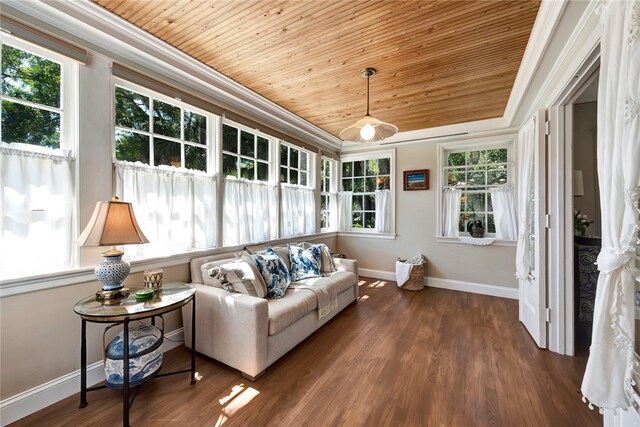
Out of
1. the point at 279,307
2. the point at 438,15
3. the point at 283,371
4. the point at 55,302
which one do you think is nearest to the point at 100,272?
the point at 55,302

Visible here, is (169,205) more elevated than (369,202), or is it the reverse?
(369,202)

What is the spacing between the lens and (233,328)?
2020mm

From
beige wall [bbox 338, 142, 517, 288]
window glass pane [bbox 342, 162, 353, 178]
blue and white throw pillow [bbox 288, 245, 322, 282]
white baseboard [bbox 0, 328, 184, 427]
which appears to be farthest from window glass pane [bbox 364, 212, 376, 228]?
white baseboard [bbox 0, 328, 184, 427]

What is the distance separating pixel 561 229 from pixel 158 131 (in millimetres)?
3725

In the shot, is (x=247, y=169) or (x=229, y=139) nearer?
(x=229, y=139)

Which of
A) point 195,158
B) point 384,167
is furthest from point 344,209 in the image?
point 195,158

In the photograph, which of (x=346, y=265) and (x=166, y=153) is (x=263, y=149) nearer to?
(x=166, y=153)

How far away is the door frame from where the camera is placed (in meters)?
2.28

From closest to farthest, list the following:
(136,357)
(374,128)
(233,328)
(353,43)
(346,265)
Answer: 1. (136,357)
2. (233,328)
3. (353,43)
4. (374,128)
5. (346,265)

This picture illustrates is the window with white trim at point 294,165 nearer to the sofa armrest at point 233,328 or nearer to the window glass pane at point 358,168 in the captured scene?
the window glass pane at point 358,168

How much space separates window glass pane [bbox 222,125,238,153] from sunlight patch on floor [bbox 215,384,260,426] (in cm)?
232

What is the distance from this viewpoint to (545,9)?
5.57ft

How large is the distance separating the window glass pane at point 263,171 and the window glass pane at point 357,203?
84.1 inches

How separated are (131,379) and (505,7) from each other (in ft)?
11.7
